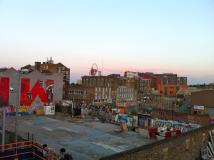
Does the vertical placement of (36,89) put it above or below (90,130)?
above

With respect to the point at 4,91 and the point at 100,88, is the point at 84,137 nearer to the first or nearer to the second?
the point at 4,91

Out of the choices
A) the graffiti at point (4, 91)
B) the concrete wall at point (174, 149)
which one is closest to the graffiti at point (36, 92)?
the graffiti at point (4, 91)

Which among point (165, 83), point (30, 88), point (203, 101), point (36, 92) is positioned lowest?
point (203, 101)

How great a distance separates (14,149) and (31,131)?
8.02 m

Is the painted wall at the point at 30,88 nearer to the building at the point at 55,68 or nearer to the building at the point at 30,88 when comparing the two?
the building at the point at 30,88

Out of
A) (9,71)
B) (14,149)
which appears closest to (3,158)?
(14,149)

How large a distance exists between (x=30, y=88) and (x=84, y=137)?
2089cm

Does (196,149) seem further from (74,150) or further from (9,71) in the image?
(9,71)

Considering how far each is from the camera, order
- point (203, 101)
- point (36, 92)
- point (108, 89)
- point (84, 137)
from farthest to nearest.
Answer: point (108, 89) → point (203, 101) → point (36, 92) → point (84, 137)

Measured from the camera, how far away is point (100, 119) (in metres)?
33.9

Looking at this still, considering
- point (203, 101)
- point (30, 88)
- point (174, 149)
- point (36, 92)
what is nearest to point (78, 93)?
point (203, 101)

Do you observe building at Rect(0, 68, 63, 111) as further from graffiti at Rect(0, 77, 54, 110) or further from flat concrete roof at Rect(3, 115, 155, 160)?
flat concrete roof at Rect(3, 115, 155, 160)

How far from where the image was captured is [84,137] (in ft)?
78.2

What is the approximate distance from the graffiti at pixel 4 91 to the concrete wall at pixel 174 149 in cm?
2641
